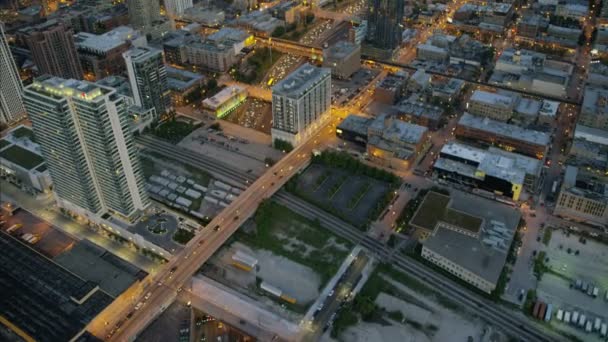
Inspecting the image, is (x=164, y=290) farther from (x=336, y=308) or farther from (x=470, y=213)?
(x=470, y=213)

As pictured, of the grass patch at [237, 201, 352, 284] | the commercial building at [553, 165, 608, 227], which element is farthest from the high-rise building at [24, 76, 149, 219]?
the commercial building at [553, 165, 608, 227]

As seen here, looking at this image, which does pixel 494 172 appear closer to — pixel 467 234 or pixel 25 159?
pixel 467 234

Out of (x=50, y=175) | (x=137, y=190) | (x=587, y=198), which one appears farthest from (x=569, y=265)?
(x=50, y=175)

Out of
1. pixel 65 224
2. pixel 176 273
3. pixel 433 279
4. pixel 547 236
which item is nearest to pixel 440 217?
pixel 433 279

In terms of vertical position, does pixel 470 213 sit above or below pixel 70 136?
below

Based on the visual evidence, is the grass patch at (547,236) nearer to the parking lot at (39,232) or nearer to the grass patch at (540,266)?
the grass patch at (540,266)
